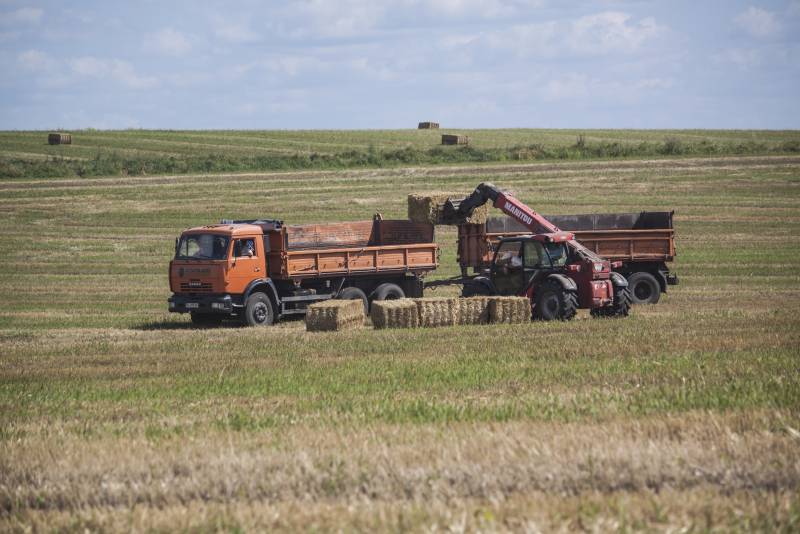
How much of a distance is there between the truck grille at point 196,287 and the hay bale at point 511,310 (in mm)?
6131

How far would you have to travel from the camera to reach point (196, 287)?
74.8 feet

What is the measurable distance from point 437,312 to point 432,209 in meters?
5.56

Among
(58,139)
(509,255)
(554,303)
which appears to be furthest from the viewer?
(58,139)

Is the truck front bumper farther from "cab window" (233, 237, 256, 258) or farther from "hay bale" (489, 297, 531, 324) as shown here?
"hay bale" (489, 297, 531, 324)

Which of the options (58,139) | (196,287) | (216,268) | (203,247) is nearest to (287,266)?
(216,268)

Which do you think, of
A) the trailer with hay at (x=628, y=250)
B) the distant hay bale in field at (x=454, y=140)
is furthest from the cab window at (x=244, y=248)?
the distant hay bale in field at (x=454, y=140)

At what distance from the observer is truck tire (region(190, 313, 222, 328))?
2358cm

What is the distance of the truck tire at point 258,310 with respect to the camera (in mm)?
22734

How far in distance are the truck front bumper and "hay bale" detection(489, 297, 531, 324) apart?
5620 millimetres

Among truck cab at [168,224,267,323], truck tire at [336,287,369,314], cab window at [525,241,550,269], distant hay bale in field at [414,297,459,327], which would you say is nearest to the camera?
distant hay bale in field at [414,297,459,327]

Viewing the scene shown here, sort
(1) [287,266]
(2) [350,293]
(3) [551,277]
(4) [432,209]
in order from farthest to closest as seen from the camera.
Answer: (4) [432,209] < (2) [350,293] < (1) [287,266] < (3) [551,277]

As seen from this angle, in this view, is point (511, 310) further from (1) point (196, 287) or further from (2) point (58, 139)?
(2) point (58, 139)

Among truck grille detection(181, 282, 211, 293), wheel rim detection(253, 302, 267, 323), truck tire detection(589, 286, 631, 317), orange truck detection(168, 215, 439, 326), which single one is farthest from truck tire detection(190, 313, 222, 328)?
truck tire detection(589, 286, 631, 317)

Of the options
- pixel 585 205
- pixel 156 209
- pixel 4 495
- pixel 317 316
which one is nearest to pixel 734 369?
pixel 4 495
